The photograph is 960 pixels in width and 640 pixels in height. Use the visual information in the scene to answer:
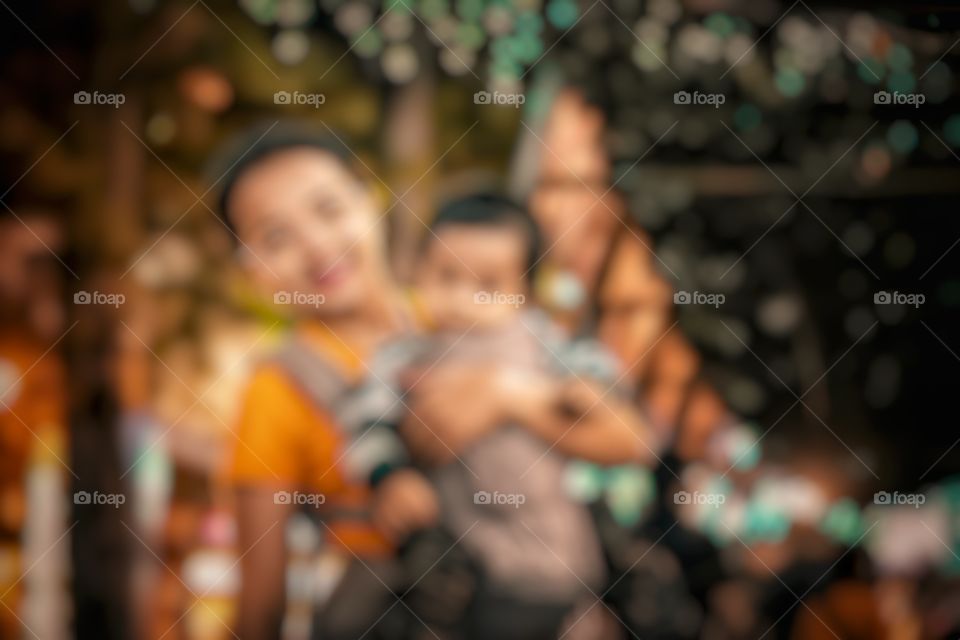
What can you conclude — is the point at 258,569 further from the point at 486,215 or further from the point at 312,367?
the point at 486,215

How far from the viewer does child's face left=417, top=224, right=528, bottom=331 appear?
2.08m

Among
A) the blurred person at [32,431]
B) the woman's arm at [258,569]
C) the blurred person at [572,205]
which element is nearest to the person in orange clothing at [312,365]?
the woman's arm at [258,569]

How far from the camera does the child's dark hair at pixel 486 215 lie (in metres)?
2.08

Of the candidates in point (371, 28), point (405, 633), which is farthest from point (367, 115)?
point (405, 633)

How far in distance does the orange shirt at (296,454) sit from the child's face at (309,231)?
20 centimetres

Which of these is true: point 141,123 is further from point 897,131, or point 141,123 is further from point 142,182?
point 897,131

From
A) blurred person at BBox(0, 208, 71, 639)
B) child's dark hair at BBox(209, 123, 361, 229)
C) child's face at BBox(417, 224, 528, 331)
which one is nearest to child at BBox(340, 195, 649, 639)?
child's face at BBox(417, 224, 528, 331)

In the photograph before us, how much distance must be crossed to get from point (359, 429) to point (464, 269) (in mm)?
444

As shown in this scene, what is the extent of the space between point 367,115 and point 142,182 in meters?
0.54

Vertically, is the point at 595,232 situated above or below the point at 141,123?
below

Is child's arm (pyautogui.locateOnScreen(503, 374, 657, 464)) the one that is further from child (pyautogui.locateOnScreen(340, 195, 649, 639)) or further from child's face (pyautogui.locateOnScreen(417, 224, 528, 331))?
child's face (pyautogui.locateOnScreen(417, 224, 528, 331))

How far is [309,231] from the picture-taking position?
208 centimetres

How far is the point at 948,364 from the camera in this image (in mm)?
2221

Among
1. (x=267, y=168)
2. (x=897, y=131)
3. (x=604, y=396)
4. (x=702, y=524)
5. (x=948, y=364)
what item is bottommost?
(x=702, y=524)
